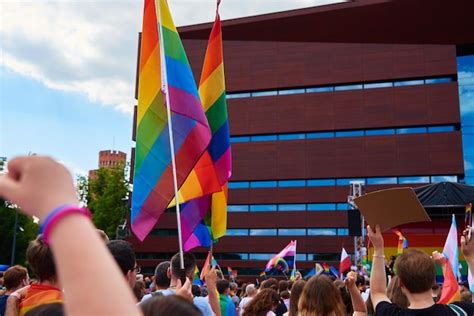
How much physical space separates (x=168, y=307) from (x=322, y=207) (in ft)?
126

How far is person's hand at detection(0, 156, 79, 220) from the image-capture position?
830 mm

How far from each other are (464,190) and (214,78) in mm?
18789

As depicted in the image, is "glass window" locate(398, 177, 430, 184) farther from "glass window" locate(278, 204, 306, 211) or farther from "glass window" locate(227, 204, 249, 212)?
"glass window" locate(227, 204, 249, 212)

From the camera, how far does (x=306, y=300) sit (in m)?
3.27

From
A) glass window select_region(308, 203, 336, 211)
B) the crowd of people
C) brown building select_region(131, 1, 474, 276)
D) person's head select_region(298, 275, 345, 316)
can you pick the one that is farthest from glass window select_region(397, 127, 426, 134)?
person's head select_region(298, 275, 345, 316)

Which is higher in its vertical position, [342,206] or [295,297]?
[295,297]

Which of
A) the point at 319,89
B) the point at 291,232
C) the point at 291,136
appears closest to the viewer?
the point at 291,232

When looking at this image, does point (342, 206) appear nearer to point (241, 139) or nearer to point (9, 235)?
point (241, 139)

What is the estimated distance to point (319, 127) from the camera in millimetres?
40000

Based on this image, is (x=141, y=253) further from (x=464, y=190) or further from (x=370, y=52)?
(x=464, y=190)

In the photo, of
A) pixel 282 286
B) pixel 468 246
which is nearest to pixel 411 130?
pixel 282 286

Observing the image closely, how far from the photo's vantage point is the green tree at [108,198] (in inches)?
1804

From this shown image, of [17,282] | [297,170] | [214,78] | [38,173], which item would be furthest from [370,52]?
[38,173]

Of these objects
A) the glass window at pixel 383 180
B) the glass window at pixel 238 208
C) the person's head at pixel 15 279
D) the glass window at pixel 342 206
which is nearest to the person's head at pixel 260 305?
the person's head at pixel 15 279
